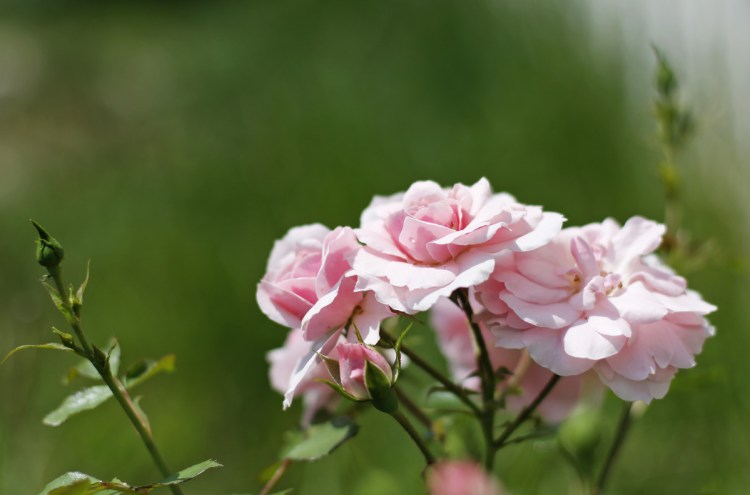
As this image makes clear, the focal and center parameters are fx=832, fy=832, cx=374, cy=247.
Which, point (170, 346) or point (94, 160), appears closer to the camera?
point (170, 346)

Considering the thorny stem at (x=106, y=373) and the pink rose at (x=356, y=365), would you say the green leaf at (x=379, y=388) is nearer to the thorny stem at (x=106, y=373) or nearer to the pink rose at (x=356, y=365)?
the pink rose at (x=356, y=365)

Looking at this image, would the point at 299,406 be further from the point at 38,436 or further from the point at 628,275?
the point at 628,275

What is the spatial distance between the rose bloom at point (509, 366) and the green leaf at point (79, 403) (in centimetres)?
23

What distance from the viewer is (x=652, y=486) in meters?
1.07

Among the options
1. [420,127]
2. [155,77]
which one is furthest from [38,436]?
[155,77]

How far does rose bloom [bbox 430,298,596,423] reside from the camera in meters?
0.59

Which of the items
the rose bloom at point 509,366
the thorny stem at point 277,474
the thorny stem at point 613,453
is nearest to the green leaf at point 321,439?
the thorny stem at point 277,474

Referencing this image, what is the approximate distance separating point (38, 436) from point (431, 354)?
24.0 inches

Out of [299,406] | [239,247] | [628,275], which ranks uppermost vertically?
[628,275]

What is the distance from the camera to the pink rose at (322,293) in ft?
1.47

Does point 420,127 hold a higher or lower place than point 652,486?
higher

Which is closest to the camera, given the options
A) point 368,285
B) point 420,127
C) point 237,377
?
point 368,285

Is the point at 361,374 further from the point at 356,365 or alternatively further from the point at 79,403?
the point at 79,403

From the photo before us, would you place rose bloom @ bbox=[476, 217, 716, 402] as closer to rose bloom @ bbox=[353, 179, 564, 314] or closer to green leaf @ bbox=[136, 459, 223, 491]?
rose bloom @ bbox=[353, 179, 564, 314]
